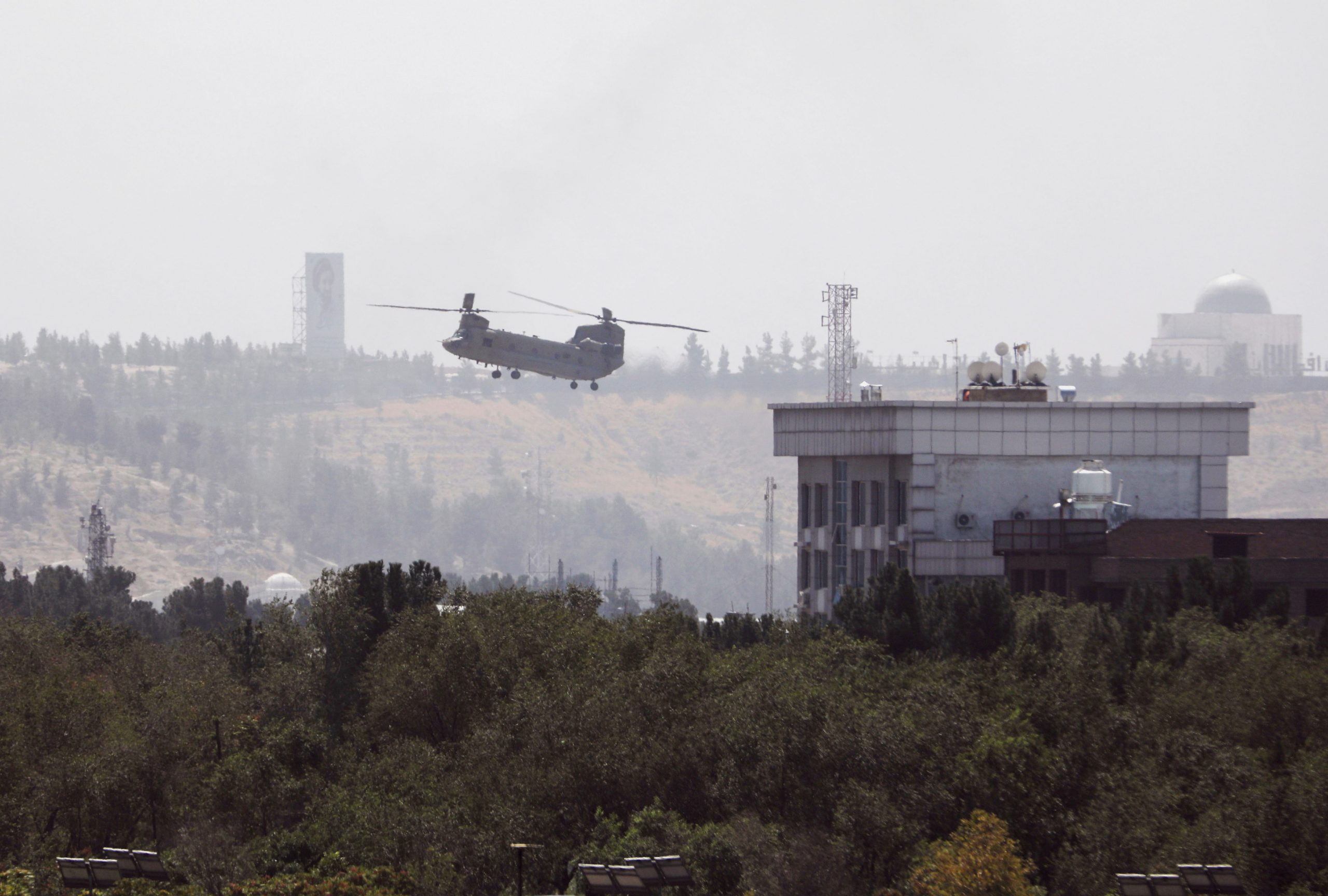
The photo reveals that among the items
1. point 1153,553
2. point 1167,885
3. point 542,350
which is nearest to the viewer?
point 1167,885

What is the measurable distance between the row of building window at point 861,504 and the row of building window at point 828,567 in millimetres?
1914

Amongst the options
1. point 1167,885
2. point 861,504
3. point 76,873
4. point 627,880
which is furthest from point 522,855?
point 861,504

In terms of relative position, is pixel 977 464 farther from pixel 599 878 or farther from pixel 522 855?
pixel 599 878

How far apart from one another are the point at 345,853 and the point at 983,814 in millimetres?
18905

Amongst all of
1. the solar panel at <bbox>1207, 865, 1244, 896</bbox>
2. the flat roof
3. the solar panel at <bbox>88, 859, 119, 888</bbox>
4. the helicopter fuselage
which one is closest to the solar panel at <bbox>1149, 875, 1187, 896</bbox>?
the solar panel at <bbox>1207, 865, 1244, 896</bbox>

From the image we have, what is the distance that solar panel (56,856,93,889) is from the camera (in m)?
41.8

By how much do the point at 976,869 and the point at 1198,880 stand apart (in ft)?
16.7

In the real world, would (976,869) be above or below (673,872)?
Answer: below

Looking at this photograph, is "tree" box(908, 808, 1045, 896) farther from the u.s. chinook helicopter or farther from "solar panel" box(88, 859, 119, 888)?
the u.s. chinook helicopter

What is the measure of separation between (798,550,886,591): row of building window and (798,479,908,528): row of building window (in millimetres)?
1914

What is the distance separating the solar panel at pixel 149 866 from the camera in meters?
43.2

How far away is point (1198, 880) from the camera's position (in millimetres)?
43750

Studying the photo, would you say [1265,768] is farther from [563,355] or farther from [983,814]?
[563,355]

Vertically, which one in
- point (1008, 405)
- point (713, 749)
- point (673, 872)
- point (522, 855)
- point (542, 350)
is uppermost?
point (542, 350)
